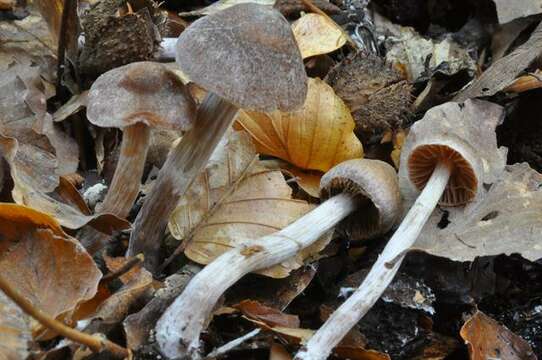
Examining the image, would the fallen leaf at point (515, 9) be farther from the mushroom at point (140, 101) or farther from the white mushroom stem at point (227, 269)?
the mushroom at point (140, 101)

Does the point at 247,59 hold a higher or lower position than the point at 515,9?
higher

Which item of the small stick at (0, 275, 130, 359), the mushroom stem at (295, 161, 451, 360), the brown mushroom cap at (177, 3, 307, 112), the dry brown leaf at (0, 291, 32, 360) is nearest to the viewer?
the small stick at (0, 275, 130, 359)

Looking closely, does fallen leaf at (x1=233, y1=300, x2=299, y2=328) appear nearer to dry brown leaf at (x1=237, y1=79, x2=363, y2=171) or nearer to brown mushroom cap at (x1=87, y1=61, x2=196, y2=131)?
brown mushroom cap at (x1=87, y1=61, x2=196, y2=131)

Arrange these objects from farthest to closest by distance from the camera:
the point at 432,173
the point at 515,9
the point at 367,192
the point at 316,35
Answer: the point at 515,9, the point at 316,35, the point at 432,173, the point at 367,192

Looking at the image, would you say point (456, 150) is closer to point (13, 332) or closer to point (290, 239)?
point (290, 239)

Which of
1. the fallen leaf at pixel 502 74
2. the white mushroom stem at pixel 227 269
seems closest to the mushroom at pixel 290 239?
the white mushroom stem at pixel 227 269

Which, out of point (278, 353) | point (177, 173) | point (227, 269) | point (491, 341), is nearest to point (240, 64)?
point (177, 173)

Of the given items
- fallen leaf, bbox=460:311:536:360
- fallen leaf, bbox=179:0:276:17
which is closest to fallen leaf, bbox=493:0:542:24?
fallen leaf, bbox=179:0:276:17
